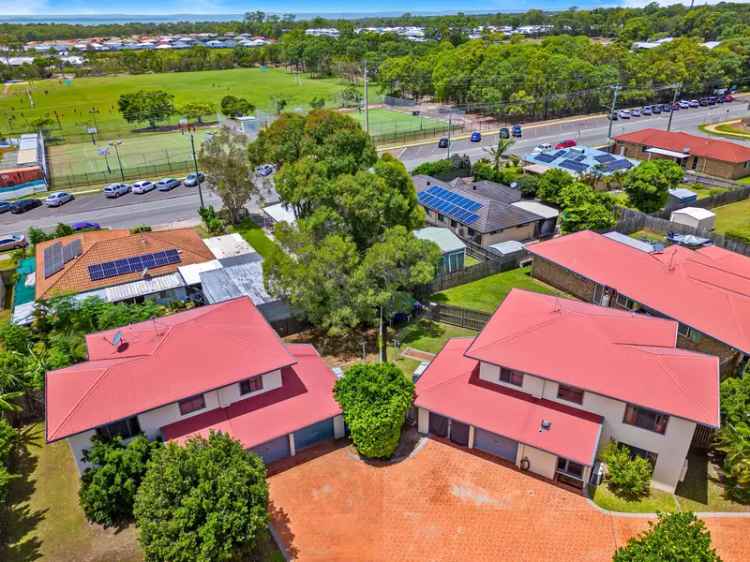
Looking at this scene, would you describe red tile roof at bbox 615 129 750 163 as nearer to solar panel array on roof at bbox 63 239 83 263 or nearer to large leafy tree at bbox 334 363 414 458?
large leafy tree at bbox 334 363 414 458

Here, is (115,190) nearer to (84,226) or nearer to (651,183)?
(84,226)

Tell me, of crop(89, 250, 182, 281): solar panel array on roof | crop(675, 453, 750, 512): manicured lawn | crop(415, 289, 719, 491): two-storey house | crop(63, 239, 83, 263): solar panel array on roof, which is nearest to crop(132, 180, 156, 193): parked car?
crop(63, 239, 83, 263): solar panel array on roof

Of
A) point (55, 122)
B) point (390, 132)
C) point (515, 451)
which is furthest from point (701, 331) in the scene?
point (55, 122)

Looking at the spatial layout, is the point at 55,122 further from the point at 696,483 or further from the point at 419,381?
the point at 696,483

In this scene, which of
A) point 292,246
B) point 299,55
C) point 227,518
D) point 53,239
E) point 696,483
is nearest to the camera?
point 227,518

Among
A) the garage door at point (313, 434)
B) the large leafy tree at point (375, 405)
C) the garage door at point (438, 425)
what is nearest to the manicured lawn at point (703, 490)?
the garage door at point (438, 425)
